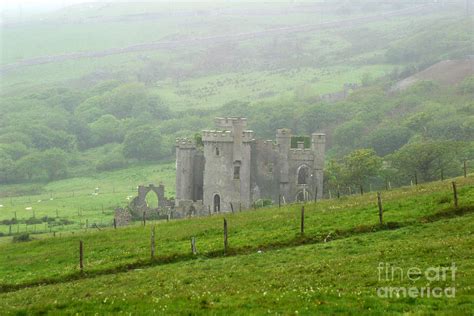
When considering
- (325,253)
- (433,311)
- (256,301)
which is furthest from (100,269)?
(433,311)

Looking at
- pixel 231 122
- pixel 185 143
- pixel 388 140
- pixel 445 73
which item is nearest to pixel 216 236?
pixel 231 122

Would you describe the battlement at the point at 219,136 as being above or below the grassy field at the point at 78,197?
above

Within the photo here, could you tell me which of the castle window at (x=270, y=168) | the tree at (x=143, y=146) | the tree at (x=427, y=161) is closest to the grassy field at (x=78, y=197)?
the tree at (x=143, y=146)

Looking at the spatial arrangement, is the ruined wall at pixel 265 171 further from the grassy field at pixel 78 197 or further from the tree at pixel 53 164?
the tree at pixel 53 164

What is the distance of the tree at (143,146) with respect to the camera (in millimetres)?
161125

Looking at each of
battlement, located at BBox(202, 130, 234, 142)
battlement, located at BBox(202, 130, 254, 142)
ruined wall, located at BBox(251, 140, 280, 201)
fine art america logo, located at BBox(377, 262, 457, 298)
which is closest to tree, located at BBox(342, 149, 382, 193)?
ruined wall, located at BBox(251, 140, 280, 201)

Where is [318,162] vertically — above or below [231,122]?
below

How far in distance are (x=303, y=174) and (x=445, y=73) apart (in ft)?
354

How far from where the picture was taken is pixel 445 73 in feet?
588

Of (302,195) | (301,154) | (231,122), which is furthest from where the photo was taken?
(301,154)

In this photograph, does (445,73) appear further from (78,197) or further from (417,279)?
(417,279)

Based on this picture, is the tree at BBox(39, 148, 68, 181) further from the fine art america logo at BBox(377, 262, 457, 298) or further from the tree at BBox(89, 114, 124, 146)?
the fine art america logo at BBox(377, 262, 457, 298)

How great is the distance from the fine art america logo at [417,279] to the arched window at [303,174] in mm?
54454

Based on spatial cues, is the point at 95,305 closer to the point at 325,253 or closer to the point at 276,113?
the point at 325,253
